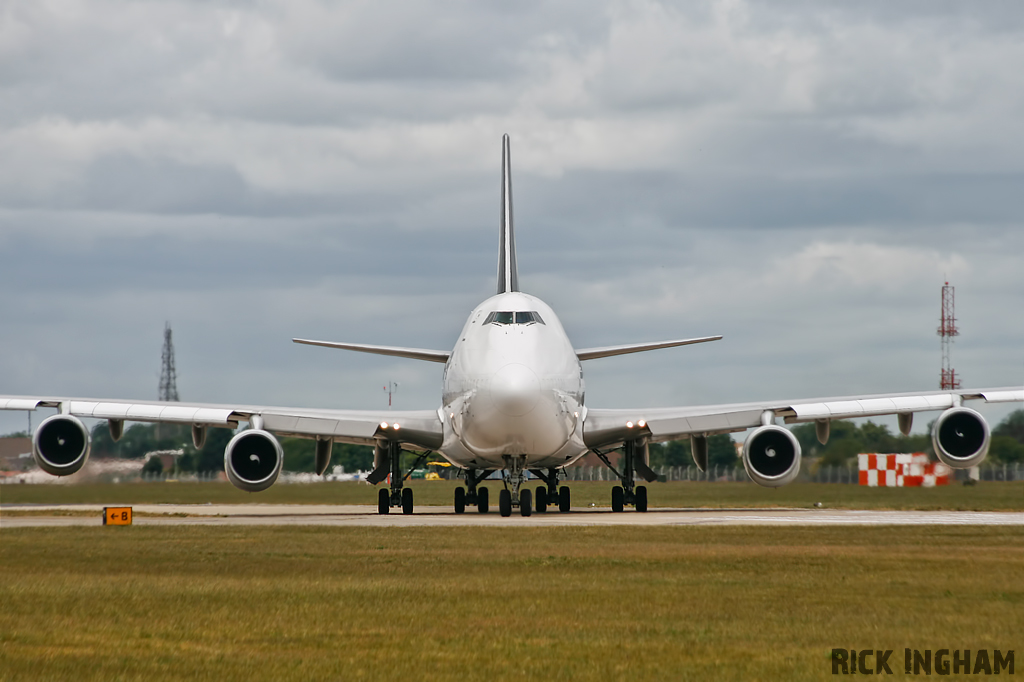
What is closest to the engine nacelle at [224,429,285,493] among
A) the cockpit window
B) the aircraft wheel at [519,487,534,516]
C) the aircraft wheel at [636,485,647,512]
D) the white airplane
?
the white airplane

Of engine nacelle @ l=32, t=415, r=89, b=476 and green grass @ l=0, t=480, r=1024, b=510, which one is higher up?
engine nacelle @ l=32, t=415, r=89, b=476

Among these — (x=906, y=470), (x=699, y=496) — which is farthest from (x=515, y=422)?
(x=906, y=470)

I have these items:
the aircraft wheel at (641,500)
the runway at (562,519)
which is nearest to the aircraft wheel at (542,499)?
the runway at (562,519)

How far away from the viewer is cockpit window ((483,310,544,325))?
3272 cm

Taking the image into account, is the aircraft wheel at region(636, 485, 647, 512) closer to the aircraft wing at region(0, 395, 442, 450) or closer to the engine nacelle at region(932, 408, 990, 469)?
the aircraft wing at region(0, 395, 442, 450)

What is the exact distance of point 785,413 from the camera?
34344mm

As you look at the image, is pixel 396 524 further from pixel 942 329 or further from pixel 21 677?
pixel 942 329

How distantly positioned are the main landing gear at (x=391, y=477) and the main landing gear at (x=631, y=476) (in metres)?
5.18

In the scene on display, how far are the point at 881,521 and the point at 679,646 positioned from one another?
1829cm

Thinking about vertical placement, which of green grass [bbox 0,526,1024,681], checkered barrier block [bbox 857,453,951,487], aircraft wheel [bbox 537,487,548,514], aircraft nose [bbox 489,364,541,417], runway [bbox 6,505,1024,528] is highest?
aircraft nose [bbox 489,364,541,417]

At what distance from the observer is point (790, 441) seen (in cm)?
3253

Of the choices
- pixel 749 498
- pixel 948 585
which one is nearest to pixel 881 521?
pixel 749 498

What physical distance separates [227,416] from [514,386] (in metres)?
7.80

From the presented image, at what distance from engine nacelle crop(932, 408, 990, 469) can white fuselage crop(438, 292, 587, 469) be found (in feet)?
28.1
